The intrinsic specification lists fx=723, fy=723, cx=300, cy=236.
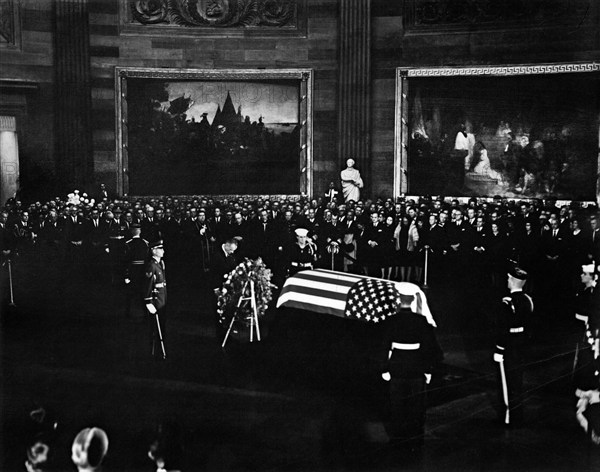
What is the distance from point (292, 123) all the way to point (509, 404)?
49.1ft

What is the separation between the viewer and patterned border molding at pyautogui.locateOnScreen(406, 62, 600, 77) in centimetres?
1880

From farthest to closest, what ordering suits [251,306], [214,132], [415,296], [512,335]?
[214,132], [251,306], [415,296], [512,335]

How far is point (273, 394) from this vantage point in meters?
8.71

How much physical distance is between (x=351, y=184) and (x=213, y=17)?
648cm

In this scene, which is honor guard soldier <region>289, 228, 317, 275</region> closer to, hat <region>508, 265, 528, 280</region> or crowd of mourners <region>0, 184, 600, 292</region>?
crowd of mourners <region>0, 184, 600, 292</region>

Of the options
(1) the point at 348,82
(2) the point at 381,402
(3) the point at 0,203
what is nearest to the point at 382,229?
(2) the point at 381,402

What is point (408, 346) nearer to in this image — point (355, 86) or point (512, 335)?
point (512, 335)

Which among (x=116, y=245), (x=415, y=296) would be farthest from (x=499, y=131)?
(x=415, y=296)

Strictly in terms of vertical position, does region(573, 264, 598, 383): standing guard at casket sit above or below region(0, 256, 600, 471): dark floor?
above

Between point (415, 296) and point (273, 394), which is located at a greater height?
point (415, 296)

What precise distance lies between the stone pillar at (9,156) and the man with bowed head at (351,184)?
8.99m

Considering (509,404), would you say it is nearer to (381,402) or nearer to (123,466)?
(381,402)

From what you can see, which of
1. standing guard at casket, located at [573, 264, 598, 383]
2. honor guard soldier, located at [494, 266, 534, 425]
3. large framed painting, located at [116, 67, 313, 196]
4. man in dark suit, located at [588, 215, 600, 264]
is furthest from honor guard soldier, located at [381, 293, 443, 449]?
large framed painting, located at [116, 67, 313, 196]

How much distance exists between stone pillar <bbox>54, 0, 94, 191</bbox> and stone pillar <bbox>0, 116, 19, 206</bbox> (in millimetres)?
1099
